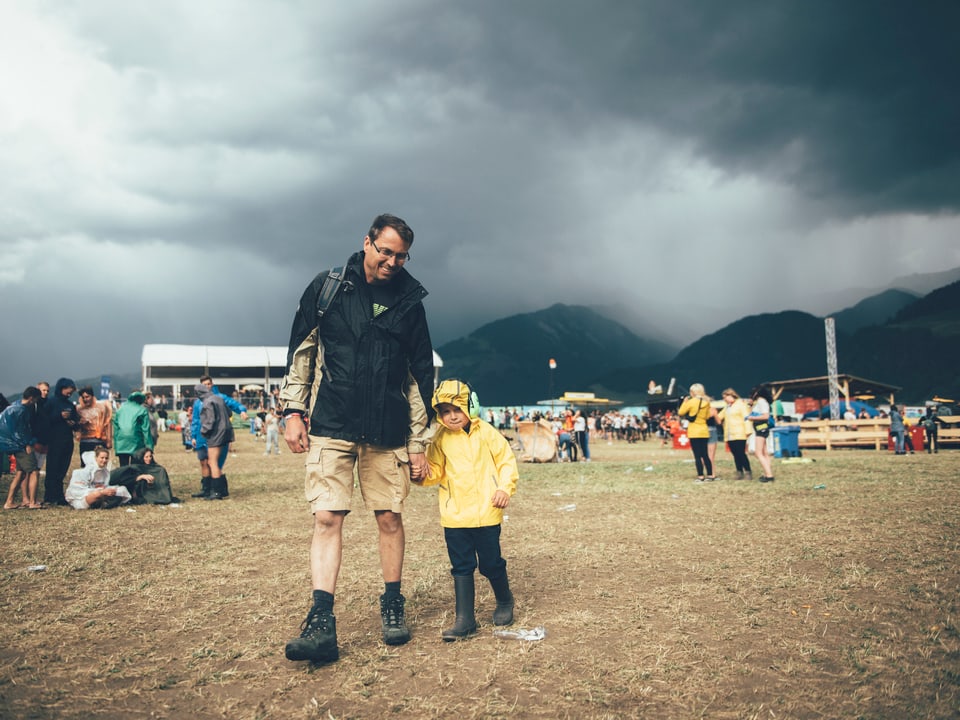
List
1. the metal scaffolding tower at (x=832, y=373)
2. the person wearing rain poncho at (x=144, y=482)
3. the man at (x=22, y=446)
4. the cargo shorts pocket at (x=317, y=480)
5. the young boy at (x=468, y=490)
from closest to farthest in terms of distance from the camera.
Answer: the cargo shorts pocket at (x=317, y=480), the young boy at (x=468, y=490), the man at (x=22, y=446), the person wearing rain poncho at (x=144, y=482), the metal scaffolding tower at (x=832, y=373)

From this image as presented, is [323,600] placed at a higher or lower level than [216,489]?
higher

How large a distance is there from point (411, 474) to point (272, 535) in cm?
458

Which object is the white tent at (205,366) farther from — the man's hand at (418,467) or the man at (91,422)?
the man's hand at (418,467)

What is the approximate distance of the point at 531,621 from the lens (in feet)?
14.0

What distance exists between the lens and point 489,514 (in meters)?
4.04

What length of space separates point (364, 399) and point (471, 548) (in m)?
1.27

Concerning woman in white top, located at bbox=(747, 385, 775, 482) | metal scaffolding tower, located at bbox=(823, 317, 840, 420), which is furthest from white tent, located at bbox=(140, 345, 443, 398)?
woman in white top, located at bbox=(747, 385, 775, 482)

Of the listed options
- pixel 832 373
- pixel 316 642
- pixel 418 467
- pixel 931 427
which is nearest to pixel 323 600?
pixel 316 642

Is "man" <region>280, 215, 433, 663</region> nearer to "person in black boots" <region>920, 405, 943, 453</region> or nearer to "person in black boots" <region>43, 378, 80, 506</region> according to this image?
"person in black boots" <region>43, 378, 80, 506</region>

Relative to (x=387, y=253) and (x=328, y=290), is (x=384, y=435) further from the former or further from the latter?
(x=387, y=253)

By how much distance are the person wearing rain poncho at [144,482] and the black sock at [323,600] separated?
8.15 metres

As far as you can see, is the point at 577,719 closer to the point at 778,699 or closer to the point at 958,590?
the point at 778,699

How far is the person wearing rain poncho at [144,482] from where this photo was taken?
1037cm

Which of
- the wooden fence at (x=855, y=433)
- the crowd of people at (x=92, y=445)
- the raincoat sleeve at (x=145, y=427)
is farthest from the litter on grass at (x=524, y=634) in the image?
the wooden fence at (x=855, y=433)
